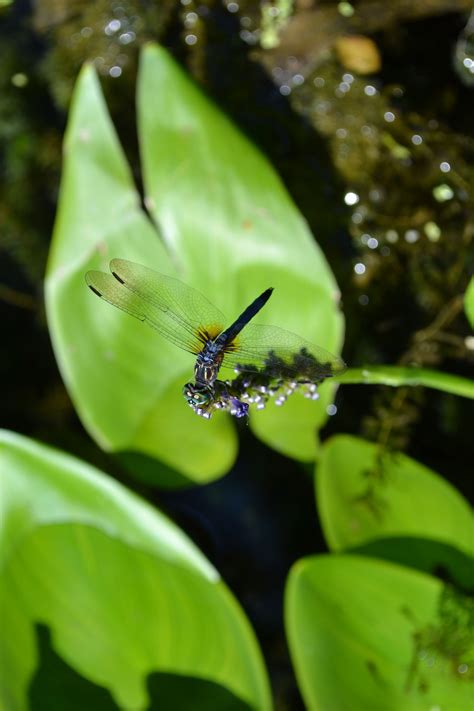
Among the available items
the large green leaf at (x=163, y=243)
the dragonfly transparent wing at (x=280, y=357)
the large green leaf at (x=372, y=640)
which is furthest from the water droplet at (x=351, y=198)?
the large green leaf at (x=372, y=640)

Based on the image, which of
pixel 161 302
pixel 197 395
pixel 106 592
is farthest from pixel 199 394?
pixel 106 592

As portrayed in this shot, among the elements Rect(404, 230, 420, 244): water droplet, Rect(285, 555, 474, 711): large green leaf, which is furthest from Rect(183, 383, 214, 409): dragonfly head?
Rect(404, 230, 420, 244): water droplet

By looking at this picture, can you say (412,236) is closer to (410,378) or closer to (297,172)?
(297,172)

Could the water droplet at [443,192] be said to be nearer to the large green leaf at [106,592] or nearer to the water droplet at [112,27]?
the water droplet at [112,27]

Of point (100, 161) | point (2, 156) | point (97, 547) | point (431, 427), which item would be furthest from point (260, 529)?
point (2, 156)

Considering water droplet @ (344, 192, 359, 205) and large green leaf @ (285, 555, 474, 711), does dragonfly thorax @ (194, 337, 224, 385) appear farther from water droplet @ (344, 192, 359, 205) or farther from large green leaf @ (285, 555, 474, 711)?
water droplet @ (344, 192, 359, 205)

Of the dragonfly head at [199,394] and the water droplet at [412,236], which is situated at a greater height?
the dragonfly head at [199,394]

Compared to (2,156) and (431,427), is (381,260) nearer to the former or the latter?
(431,427)
